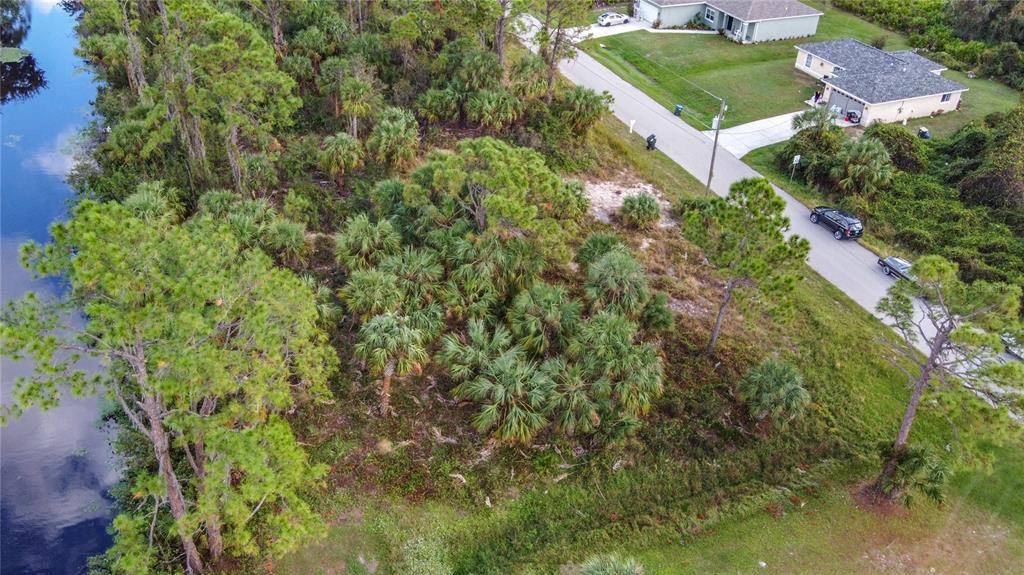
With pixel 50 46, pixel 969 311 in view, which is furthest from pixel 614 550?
pixel 50 46

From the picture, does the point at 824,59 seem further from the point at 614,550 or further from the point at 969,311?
the point at 614,550

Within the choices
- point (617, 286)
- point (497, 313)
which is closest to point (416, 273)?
point (497, 313)

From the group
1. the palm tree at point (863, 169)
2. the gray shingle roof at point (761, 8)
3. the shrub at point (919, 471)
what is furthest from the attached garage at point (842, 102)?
the shrub at point (919, 471)

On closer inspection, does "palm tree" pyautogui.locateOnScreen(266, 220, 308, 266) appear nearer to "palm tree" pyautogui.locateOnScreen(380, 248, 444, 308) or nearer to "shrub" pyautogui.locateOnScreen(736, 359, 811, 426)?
"palm tree" pyautogui.locateOnScreen(380, 248, 444, 308)

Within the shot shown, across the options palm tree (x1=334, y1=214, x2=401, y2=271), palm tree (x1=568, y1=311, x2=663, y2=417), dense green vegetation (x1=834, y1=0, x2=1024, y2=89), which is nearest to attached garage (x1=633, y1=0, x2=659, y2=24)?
dense green vegetation (x1=834, y1=0, x2=1024, y2=89)

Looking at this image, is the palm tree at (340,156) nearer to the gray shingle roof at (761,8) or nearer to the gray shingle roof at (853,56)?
the gray shingle roof at (853,56)

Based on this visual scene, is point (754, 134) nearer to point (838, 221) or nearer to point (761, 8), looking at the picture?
point (838, 221)
